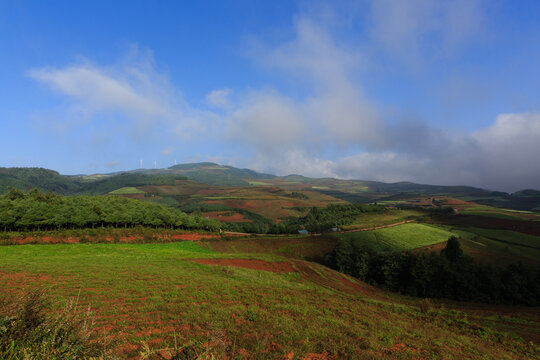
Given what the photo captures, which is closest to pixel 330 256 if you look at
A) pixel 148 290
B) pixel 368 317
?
pixel 368 317

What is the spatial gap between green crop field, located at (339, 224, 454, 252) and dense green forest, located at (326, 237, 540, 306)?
59.0ft

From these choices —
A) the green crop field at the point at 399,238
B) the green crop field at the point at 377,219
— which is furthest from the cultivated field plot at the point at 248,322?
the green crop field at the point at 377,219

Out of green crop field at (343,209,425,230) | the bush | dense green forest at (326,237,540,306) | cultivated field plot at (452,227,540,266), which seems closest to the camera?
the bush

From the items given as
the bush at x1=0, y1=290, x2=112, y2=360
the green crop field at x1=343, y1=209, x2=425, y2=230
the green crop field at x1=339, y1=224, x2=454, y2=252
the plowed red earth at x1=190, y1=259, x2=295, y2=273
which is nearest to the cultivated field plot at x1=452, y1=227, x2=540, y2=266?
the green crop field at x1=339, y1=224, x2=454, y2=252

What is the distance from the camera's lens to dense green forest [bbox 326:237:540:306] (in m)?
34.7

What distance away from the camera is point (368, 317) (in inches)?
588

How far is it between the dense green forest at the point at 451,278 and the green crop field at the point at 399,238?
17972 mm

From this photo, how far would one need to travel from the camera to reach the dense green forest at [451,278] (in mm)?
34719

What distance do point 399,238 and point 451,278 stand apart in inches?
1289

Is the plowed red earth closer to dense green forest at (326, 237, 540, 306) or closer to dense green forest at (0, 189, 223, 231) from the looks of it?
dense green forest at (326, 237, 540, 306)

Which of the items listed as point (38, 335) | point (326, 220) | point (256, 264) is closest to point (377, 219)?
point (326, 220)

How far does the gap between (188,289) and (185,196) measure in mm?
191953

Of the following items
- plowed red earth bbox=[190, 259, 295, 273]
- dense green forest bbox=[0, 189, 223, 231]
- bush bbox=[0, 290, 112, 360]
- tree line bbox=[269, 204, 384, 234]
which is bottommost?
Result: tree line bbox=[269, 204, 384, 234]

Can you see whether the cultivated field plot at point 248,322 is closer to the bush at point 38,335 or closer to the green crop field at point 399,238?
the bush at point 38,335
